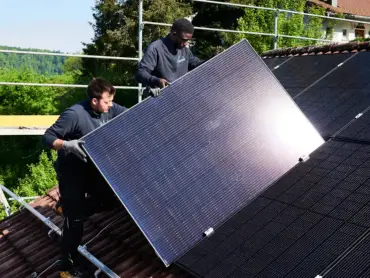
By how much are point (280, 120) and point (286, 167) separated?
0.44 meters

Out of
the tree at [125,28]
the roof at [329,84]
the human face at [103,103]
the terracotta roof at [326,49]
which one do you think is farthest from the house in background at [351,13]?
the human face at [103,103]

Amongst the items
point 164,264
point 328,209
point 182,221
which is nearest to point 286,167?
point 328,209

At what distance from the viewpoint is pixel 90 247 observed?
402cm

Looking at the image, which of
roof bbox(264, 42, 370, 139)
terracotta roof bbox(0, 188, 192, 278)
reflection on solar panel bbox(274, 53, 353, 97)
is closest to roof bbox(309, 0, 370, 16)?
reflection on solar panel bbox(274, 53, 353, 97)

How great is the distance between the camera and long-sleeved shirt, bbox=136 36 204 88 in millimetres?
4523

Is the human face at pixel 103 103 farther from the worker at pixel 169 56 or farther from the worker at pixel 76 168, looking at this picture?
the worker at pixel 169 56

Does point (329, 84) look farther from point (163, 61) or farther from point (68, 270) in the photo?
point (68, 270)

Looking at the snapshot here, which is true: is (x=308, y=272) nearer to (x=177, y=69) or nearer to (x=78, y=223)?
(x=78, y=223)

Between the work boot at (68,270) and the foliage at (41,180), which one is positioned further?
A: the foliage at (41,180)

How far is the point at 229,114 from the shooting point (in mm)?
3840

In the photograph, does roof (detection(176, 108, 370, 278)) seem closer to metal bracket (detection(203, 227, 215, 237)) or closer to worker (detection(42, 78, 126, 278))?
metal bracket (detection(203, 227, 215, 237))

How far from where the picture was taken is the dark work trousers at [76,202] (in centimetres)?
353

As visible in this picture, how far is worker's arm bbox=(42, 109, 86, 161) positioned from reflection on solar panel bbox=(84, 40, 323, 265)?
98mm

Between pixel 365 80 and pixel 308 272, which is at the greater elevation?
pixel 365 80
